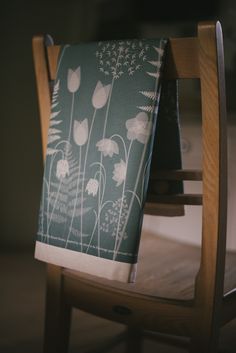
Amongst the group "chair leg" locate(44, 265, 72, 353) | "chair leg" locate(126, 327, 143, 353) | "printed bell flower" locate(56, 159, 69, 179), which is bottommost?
"chair leg" locate(126, 327, 143, 353)

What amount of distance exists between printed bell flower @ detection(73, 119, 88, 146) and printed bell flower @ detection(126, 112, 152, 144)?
12cm

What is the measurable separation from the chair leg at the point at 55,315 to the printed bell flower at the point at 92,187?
0.82 feet

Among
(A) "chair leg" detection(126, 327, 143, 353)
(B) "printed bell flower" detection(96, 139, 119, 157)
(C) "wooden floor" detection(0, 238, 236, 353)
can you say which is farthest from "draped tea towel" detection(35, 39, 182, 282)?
(A) "chair leg" detection(126, 327, 143, 353)

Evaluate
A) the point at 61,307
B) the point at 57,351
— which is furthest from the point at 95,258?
the point at 57,351

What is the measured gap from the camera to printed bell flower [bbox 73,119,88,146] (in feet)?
3.51

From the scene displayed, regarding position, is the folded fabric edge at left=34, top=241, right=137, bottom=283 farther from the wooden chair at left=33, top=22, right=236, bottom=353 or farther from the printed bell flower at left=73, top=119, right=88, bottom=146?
the printed bell flower at left=73, top=119, right=88, bottom=146

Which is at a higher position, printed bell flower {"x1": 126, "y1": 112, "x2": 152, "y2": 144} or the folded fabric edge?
printed bell flower {"x1": 126, "y1": 112, "x2": 152, "y2": 144}

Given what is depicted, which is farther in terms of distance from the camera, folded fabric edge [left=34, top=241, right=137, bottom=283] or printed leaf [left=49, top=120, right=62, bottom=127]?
printed leaf [left=49, top=120, right=62, bottom=127]

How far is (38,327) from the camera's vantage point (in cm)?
159

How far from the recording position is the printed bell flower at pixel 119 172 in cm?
100

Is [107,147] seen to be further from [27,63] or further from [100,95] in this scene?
[27,63]

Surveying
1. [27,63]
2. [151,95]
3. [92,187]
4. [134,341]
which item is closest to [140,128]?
[151,95]

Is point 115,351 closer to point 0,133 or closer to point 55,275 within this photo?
point 55,275

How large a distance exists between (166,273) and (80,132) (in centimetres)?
38
